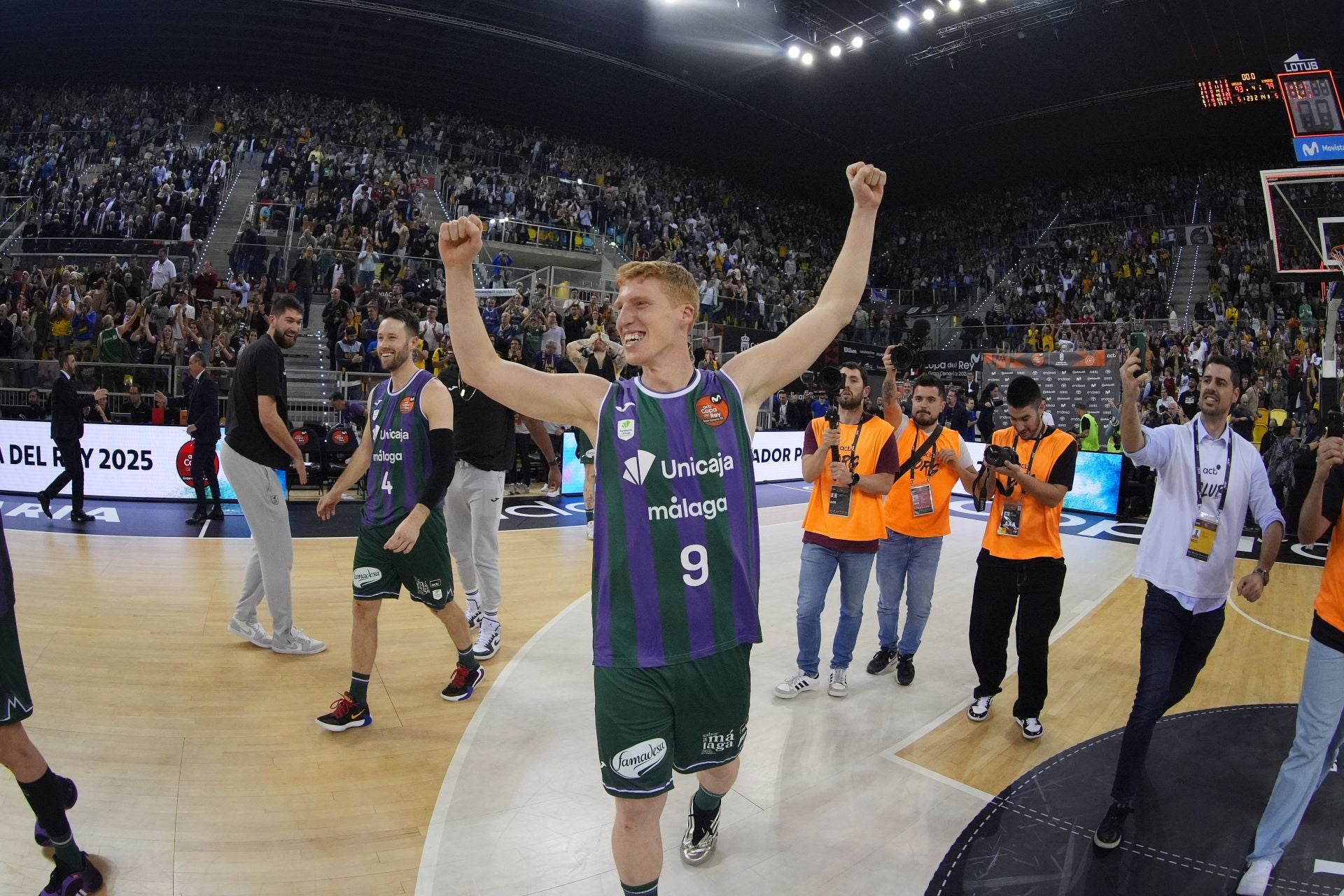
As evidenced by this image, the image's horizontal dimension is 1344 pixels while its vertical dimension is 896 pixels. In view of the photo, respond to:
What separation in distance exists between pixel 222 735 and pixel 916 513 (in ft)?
13.2

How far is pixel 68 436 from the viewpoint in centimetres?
874

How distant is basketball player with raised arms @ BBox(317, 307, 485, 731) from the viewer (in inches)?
151

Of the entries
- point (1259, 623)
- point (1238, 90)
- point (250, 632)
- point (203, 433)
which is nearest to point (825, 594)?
point (250, 632)

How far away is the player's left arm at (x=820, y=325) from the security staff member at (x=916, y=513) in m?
2.37

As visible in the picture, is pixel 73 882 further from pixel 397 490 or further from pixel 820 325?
pixel 820 325

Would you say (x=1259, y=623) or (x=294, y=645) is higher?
(x=294, y=645)

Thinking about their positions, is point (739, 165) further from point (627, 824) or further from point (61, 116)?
point (627, 824)

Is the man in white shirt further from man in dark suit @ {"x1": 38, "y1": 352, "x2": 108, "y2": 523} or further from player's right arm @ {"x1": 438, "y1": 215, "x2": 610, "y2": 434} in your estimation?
player's right arm @ {"x1": 438, "y1": 215, "x2": 610, "y2": 434}

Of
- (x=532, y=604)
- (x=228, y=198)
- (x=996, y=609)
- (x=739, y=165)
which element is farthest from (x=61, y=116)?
(x=996, y=609)

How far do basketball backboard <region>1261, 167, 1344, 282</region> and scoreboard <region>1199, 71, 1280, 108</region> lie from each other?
40.0ft

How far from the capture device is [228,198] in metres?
18.5

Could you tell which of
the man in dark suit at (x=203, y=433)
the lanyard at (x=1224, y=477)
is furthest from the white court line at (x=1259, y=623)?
the man in dark suit at (x=203, y=433)

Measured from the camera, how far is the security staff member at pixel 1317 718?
2.73 m

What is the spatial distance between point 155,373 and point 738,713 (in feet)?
39.5
